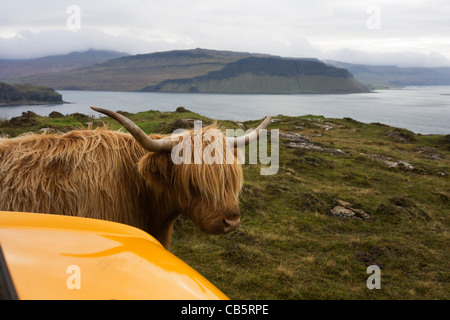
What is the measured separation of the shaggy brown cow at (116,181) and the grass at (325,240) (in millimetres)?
2281

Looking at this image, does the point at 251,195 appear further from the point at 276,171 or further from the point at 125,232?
the point at 125,232

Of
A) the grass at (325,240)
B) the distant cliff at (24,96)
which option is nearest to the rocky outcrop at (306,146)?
the grass at (325,240)

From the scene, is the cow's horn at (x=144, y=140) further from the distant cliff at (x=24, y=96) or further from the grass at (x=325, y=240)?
the distant cliff at (x=24, y=96)

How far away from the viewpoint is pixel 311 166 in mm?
14734

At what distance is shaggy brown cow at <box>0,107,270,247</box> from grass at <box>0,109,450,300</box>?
2281 millimetres

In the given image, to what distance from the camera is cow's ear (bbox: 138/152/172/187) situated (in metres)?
3.86

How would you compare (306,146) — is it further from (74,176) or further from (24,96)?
(24,96)

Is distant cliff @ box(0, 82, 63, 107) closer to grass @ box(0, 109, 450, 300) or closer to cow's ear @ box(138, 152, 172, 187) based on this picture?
grass @ box(0, 109, 450, 300)

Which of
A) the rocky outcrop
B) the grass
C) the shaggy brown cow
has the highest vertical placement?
the shaggy brown cow

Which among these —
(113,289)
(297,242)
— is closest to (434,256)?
(297,242)

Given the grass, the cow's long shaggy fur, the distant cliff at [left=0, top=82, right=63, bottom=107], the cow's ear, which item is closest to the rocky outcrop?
the grass

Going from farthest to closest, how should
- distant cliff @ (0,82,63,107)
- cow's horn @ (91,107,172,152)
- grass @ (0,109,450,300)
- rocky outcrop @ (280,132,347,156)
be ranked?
distant cliff @ (0,82,63,107)
rocky outcrop @ (280,132,347,156)
grass @ (0,109,450,300)
cow's horn @ (91,107,172,152)

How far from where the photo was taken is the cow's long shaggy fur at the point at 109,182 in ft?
11.7

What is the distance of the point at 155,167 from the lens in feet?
12.8
